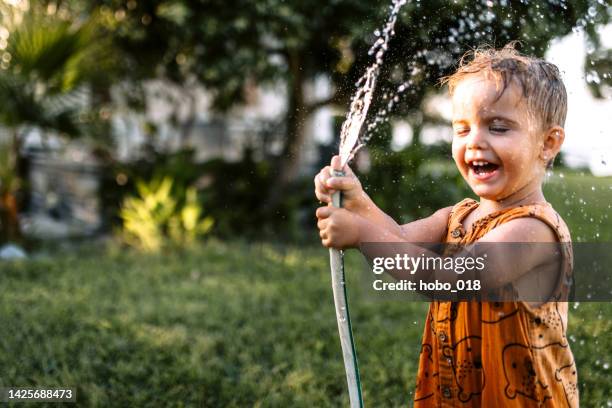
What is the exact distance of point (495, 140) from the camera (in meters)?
1.43

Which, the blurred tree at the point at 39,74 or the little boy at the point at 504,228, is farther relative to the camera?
the blurred tree at the point at 39,74

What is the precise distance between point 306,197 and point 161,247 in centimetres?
166

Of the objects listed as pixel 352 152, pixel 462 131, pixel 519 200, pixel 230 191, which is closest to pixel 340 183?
pixel 352 152

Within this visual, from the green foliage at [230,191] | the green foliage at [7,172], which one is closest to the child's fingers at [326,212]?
the green foliage at [7,172]

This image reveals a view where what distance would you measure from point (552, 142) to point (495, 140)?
0.55 ft

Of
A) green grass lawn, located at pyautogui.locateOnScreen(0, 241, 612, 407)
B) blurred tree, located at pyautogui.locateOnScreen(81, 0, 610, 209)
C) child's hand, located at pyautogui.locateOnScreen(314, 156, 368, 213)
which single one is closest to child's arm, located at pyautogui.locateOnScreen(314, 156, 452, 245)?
child's hand, located at pyautogui.locateOnScreen(314, 156, 368, 213)

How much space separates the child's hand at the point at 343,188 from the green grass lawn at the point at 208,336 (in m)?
1.11

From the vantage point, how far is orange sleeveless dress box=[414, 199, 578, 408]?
142 cm

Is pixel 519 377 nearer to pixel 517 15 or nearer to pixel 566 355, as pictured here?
pixel 566 355

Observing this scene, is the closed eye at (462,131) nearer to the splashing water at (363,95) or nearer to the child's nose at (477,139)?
the child's nose at (477,139)

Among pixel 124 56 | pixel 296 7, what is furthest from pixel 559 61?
pixel 124 56

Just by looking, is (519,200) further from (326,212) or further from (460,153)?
(326,212)

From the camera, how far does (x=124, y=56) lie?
6961 mm

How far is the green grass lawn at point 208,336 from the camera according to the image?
2.68m
